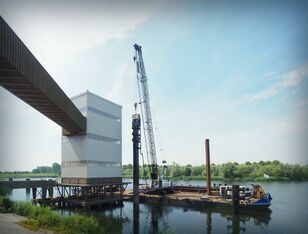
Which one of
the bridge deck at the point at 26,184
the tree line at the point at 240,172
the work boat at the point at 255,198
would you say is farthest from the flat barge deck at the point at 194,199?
the bridge deck at the point at 26,184

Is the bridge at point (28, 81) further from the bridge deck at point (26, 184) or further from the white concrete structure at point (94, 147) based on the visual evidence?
the bridge deck at point (26, 184)

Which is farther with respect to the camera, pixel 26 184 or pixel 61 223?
pixel 26 184

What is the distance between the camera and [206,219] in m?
35.6

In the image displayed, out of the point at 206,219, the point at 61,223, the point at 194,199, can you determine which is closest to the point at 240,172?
the point at 194,199

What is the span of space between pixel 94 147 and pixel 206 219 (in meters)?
18.6

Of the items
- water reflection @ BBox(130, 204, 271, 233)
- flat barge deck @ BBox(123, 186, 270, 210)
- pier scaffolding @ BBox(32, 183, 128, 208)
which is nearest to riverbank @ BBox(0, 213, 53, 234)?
water reflection @ BBox(130, 204, 271, 233)

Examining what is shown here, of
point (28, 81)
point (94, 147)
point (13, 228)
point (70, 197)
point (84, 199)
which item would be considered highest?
point (28, 81)

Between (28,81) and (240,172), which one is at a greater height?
(28,81)

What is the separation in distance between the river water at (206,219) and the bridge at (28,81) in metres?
12.9

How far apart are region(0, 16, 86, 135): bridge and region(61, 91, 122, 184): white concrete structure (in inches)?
256

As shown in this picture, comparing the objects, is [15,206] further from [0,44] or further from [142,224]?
[0,44]

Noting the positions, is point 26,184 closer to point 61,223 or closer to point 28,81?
point 61,223

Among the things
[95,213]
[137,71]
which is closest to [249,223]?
[95,213]

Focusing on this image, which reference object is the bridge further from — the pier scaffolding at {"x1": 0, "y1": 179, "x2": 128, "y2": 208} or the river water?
the pier scaffolding at {"x1": 0, "y1": 179, "x2": 128, "y2": 208}
